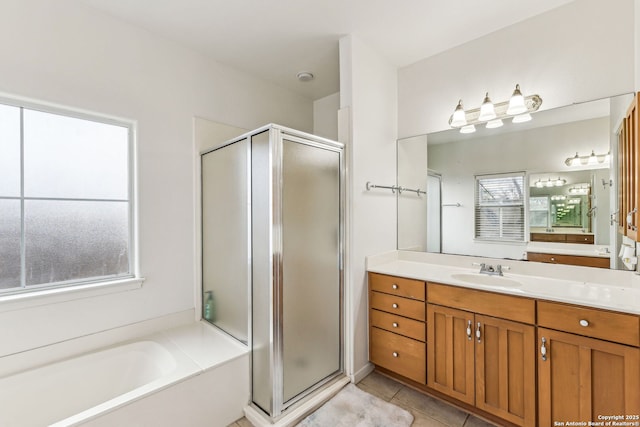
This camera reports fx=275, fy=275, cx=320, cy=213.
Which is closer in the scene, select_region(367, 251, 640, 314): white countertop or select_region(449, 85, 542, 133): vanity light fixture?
select_region(367, 251, 640, 314): white countertop

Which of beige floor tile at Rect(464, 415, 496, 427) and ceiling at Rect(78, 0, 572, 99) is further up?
ceiling at Rect(78, 0, 572, 99)

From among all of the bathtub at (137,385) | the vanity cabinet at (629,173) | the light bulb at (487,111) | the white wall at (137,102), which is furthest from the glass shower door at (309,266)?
the vanity cabinet at (629,173)

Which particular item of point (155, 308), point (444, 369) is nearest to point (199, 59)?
point (155, 308)

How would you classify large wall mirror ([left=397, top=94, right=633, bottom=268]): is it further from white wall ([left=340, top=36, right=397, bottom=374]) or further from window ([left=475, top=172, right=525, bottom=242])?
white wall ([left=340, top=36, right=397, bottom=374])

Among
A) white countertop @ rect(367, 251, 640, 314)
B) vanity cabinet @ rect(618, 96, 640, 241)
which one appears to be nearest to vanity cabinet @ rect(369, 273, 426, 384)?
white countertop @ rect(367, 251, 640, 314)

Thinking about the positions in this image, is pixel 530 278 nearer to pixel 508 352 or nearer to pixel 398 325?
pixel 508 352

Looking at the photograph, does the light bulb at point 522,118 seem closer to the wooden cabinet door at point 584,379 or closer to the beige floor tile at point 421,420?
the wooden cabinet door at point 584,379

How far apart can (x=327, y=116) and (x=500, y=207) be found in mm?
2095

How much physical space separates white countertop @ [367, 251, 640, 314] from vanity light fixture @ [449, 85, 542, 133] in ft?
3.60

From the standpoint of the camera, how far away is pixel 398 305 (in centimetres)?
214

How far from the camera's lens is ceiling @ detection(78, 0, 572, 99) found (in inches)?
73.1

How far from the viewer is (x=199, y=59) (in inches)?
94.9

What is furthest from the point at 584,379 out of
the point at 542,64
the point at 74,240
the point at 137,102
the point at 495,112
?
the point at 137,102

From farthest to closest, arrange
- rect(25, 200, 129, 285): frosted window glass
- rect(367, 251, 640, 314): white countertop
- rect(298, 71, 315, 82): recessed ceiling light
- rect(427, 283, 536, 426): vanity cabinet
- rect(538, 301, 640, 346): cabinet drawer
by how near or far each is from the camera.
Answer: rect(298, 71, 315, 82): recessed ceiling light, rect(25, 200, 129, 285): frosted window glass, rect(427, 283, 536, 426): vanity cabinet, rect(367, 251, 640, 314): white countertop, rect(538, 301, 640, 346): cabinet drawer
